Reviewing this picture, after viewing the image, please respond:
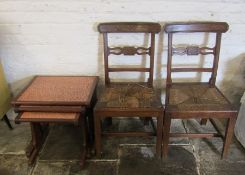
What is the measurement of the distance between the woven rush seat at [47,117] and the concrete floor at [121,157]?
1.43 feet

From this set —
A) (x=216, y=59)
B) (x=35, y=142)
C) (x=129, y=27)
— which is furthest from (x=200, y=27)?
Result: (x=35, y=142)

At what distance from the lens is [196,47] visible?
205 centimetres

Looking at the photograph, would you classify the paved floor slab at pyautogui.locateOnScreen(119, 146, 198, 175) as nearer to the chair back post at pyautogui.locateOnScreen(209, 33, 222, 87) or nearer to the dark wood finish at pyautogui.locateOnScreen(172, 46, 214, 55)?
the chair back post at pyautogui.locateOnScreen(209, 33, 222, 87)

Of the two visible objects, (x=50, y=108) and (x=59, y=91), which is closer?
(x=50, y=108)

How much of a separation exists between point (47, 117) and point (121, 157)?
67 centimetres

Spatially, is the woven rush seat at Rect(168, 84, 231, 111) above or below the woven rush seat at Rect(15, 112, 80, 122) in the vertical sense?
above

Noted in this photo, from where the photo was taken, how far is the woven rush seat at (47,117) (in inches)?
69.3

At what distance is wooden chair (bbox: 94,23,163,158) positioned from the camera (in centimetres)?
183

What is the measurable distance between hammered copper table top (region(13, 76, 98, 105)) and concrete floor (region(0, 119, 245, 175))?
0.50 meters

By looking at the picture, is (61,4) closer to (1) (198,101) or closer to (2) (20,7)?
(2) (20,7)

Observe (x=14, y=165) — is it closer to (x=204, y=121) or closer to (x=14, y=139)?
(x=14, y=139)

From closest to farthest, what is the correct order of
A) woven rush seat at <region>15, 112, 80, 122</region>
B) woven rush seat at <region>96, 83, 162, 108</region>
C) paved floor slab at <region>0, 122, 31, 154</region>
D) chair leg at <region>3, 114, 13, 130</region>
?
woven rush seat at <region>15, 112, 80, 122</region> → woven rush seat at <region>96, 83, 162, 108</region> → paved floor slab at <region>0, 122, 31, 154</region> → chair leg at <region>3, 114, 13, 130</region>

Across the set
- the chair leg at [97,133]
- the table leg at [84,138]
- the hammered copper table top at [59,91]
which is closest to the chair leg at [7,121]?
the hammered copper table top at [59,91]

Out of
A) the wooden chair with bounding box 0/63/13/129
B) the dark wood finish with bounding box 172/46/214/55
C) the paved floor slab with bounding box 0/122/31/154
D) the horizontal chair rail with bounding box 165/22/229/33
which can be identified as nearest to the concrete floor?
A: the paved floor slab with bounding box 0/122/31/154
